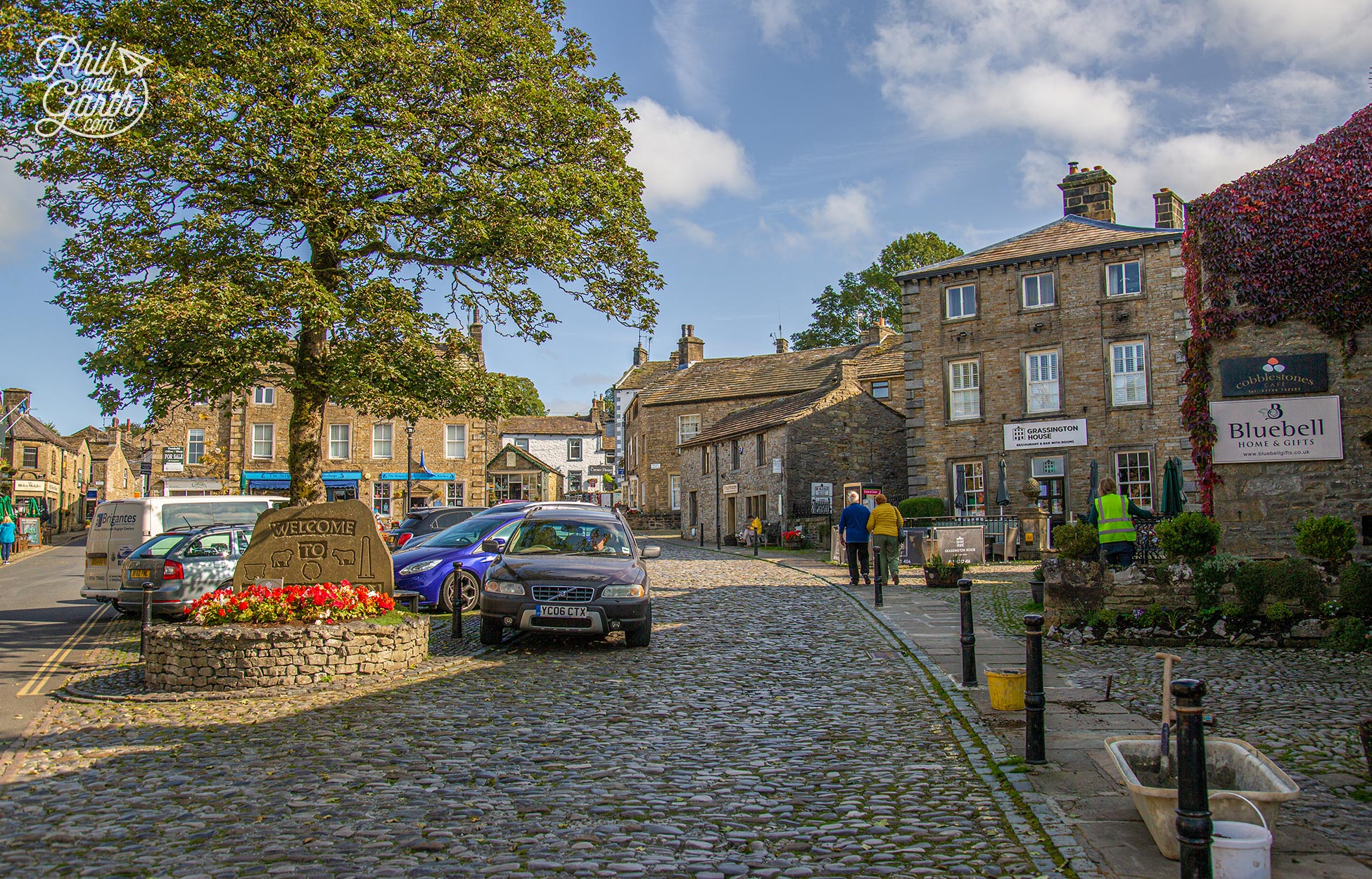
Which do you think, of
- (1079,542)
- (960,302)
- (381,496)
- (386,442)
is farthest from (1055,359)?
(381,496)

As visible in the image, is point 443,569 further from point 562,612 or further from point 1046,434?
point 1046,434

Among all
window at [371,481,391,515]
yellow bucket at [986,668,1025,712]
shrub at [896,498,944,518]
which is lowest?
yellow bucket at [986,668,1025,712]

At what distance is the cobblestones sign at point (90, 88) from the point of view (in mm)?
11484

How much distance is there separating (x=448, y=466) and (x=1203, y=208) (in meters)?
41.0

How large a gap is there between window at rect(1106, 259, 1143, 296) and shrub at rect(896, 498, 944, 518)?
7956 mm

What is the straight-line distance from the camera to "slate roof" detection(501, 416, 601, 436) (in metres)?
78.8

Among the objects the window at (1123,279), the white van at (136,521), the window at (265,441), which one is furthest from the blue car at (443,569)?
the window at (265,441)

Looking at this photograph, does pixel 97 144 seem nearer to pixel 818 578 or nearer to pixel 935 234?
pixel 818 578

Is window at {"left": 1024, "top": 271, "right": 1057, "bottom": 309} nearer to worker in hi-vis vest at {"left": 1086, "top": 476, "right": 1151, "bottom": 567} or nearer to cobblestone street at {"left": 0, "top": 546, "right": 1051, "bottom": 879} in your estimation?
worker in hi-vis vest at {"left": 1086, "top": 476, "right": 1151, "bottom": 567}

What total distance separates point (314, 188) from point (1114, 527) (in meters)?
11.5

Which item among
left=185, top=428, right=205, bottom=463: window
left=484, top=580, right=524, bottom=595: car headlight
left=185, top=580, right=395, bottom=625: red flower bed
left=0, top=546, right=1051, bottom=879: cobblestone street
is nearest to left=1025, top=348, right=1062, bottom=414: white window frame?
left=0, top=546, right=1051, bottom=879: cobblestone street

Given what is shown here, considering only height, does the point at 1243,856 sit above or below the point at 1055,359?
below

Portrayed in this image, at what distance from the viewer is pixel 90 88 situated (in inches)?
456

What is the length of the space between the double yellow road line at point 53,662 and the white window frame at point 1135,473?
981 inches
